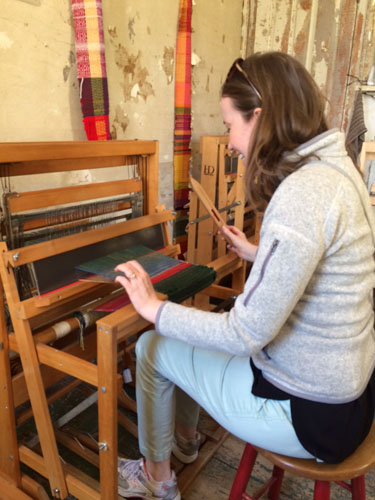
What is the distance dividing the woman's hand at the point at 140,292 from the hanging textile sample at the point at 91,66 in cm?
103

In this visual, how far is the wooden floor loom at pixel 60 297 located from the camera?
1.12 meters

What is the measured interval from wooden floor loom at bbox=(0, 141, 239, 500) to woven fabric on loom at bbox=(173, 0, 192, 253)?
104cm

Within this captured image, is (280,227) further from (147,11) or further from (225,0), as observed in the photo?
(225,0)

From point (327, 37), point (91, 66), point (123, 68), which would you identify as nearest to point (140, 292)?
point (91, 66)

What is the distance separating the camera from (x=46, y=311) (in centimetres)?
121

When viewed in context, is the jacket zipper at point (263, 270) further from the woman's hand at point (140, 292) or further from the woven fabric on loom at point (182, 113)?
the woven fabric on loom at point (182, 113)

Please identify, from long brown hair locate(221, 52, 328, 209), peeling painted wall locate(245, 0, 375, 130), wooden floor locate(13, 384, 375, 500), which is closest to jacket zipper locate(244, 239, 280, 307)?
long brown hair locate(221, 52, 328, 209)

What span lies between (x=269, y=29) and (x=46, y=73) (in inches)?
83.6

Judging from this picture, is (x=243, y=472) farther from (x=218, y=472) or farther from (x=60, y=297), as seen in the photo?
(x=60, y=297)

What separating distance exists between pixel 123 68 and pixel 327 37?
1.82 m

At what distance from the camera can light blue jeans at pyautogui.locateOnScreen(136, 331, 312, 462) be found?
38.9 inches

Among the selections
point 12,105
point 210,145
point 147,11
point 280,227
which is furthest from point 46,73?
point 280,227

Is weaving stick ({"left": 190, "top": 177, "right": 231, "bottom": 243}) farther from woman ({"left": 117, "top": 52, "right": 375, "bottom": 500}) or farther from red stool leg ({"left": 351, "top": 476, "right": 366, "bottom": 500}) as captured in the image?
red stool leg ({"left": 351, "top": 476, "right": 366, "bottom": 500})

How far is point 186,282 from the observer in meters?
1.26
